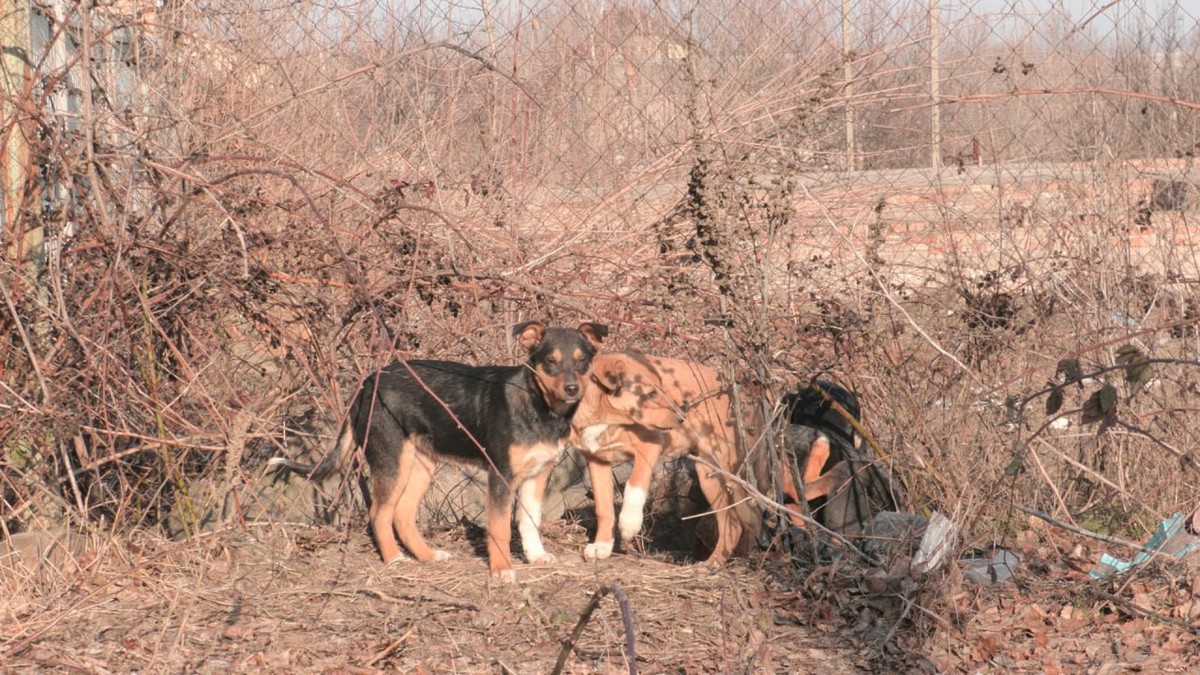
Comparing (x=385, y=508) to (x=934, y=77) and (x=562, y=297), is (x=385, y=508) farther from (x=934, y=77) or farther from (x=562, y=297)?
(x=934, y=77)

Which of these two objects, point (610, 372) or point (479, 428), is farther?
point (610, 372)

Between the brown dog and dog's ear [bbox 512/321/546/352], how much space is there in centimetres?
36

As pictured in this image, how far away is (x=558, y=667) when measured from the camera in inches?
106

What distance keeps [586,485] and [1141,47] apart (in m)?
3.98

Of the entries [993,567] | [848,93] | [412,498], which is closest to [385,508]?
[412,498]

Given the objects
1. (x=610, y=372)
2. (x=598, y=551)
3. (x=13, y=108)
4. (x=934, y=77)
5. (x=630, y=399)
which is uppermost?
(x=934, y=77)

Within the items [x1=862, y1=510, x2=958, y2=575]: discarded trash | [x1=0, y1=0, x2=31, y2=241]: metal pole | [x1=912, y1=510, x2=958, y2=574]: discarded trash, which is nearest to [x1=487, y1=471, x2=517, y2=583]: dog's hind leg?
[x1=862, y1=510, x2=958, y2=575]: discarded trash

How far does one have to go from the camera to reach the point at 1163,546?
5.36m

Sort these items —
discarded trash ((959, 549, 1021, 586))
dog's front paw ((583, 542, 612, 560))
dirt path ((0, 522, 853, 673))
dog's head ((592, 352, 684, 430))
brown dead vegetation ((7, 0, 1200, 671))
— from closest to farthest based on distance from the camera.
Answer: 1. dirt path ((0, 522, 853, 673))
2. brown dead vegetation ((7, 0, 1200, 671))
3. discarded trash ((959, 549, 1021, 586))
4. dog's front paw ((583, 542, 612, 560))
5. dog's head ((592, 352, 684, 430))

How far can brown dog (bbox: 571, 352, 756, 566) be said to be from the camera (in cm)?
648

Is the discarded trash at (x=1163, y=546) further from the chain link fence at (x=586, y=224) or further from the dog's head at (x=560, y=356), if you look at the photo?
the dog's head at (x=560, y=356)

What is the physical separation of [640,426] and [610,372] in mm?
326

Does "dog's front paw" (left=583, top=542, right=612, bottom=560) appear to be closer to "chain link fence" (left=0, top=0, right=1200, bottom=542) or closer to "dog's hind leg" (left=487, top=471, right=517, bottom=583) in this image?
"dog's hind leg" (left=487, top=471, right=517, bottom=583)

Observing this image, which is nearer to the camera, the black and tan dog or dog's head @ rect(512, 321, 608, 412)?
dog's head @ rect(512, 321, 608, 412)
